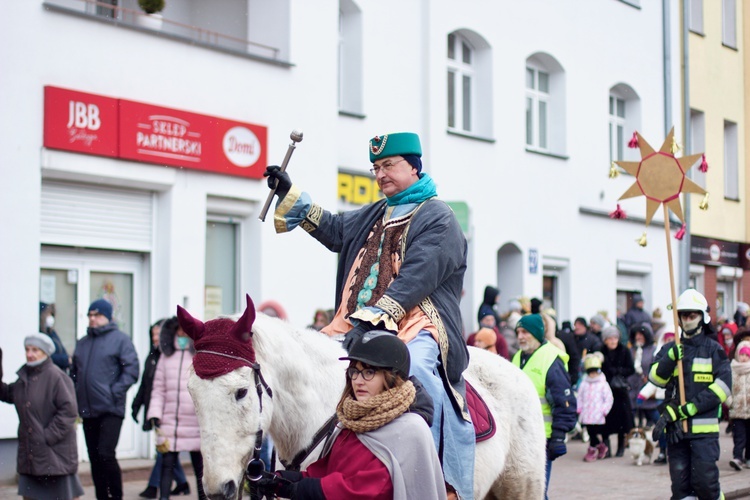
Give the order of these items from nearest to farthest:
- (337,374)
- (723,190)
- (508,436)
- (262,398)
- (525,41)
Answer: (262,398)
(337,374)
(508,436)
(525,41)
(723,190)

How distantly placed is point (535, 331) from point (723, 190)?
20.5m

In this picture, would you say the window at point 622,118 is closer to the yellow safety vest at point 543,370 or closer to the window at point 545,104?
the window at point 545,104

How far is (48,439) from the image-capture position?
31.3ft

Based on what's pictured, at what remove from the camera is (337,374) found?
5039mm

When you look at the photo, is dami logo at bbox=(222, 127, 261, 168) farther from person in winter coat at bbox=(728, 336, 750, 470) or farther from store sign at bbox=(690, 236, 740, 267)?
store sign at bbox=(690, 236, 740, 267)

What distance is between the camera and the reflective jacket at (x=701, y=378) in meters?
8.74

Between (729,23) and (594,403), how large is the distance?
17.0 metres

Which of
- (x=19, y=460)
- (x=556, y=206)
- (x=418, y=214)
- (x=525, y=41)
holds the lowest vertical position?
(x=19, y=460)

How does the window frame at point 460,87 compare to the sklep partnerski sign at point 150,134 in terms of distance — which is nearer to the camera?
the sklep partnerski sign at point 150,134

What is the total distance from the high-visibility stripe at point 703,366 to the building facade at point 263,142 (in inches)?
279

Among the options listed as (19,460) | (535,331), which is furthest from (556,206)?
(19,460)

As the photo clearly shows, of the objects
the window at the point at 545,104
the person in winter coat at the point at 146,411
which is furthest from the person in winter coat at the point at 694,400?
the window at the point at 545,104

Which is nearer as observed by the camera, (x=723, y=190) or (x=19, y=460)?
(x=19, y=460)

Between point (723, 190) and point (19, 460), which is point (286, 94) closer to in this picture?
point (19, 460)
